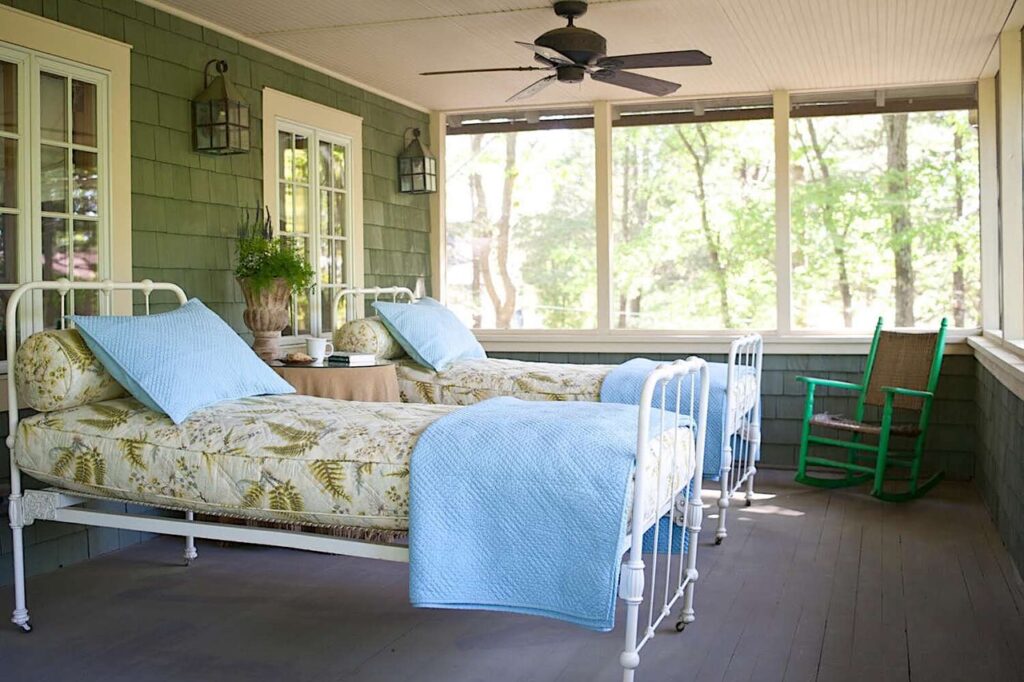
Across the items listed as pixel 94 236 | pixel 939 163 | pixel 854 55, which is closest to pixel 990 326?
pixel 854 55

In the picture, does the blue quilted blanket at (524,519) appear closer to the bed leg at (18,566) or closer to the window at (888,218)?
the bed leg at (18,566)

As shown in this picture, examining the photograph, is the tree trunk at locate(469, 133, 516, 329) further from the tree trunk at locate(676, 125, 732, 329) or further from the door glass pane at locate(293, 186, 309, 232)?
the door glass pane at locate(293, 186, 309, 232)

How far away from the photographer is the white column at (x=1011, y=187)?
Result: 5.26 metres

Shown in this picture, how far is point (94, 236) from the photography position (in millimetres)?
4430

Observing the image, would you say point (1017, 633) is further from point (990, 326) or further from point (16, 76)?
point (16, 76)

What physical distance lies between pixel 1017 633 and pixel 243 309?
3780mm

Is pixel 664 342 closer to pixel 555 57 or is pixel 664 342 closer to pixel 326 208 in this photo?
pixel 326 208

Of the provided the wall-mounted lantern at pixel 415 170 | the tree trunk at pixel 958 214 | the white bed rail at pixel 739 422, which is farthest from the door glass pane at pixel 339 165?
the tree trunk at pixel 958 214

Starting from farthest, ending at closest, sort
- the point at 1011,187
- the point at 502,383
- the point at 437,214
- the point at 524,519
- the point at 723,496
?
the point at 437,214, the point at 1011,187, the point at 502,383, the point at 723,496, the point at 524,519

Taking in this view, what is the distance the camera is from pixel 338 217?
248 inches

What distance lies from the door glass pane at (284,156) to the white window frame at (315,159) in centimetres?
5

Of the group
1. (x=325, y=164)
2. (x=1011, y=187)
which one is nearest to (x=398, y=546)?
(x=325, y=164)

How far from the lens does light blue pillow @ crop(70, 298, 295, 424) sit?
336 centimetres

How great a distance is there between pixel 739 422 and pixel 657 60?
1.78 metres
